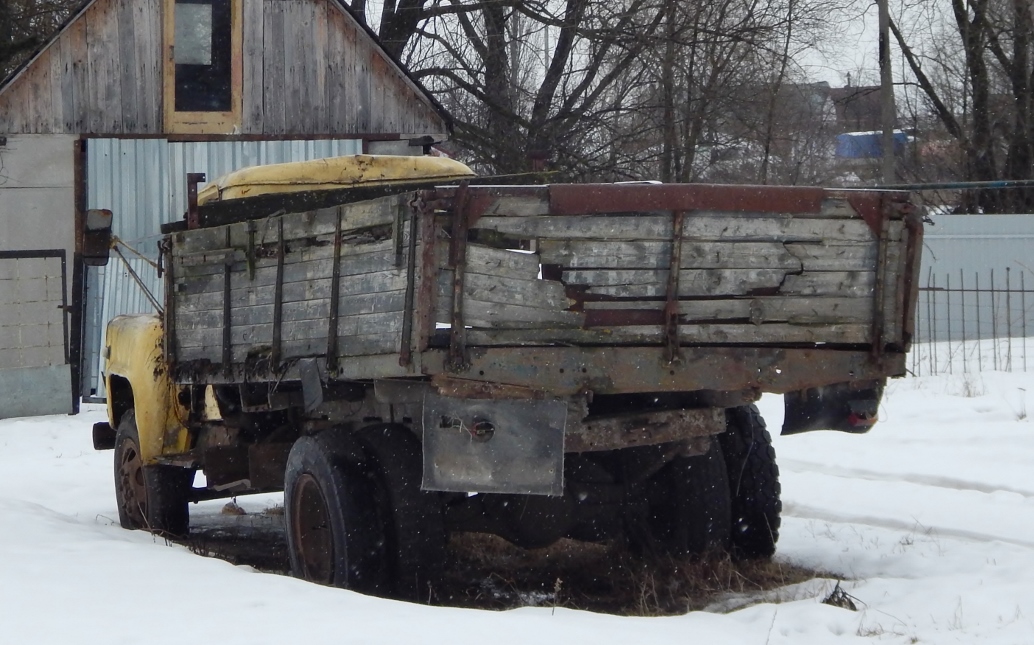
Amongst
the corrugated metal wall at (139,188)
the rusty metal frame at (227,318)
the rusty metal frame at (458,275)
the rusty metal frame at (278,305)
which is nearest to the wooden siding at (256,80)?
the corrugated metal wall at (139,188)

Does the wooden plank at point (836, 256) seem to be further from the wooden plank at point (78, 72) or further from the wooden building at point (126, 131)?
the wooden plank at point (78, 72)

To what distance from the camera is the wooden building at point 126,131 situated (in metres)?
14.6

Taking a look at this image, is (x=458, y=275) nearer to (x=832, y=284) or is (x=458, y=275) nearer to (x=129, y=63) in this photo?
(x=832, y=284)

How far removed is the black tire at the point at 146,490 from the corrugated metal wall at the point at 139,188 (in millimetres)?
7063

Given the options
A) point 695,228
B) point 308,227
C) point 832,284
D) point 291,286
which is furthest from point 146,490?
point 832,284

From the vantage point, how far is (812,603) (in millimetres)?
5000

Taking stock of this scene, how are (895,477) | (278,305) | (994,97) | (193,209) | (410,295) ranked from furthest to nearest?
(994,97) < (895,477) < (193,209) < (278,305) < (410,295)

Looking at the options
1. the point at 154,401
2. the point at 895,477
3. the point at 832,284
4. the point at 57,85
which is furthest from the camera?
the point at 57,85

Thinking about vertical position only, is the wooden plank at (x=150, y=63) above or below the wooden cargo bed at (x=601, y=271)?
above

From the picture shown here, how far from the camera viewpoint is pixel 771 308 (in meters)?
5.06

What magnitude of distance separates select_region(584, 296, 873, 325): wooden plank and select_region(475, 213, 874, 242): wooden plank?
0.25 m

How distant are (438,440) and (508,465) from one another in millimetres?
289

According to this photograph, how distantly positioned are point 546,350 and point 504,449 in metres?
0.42

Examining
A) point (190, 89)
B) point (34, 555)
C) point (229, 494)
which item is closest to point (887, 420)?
point (229, 494)
